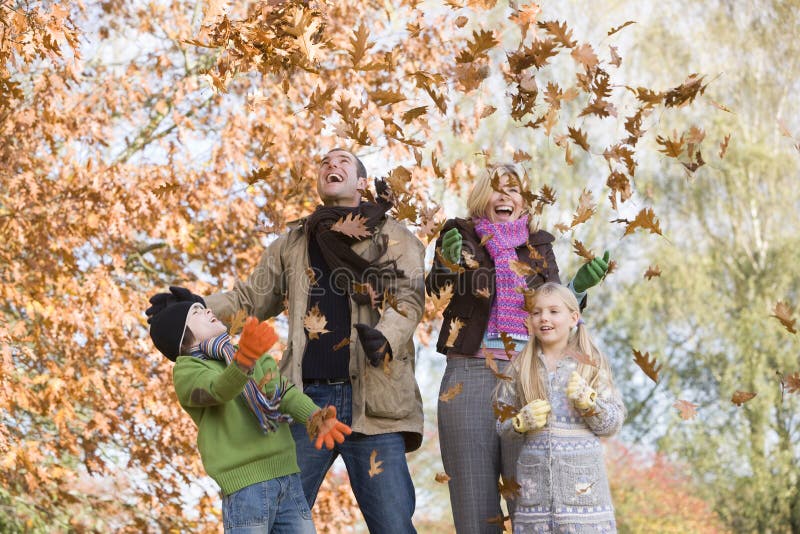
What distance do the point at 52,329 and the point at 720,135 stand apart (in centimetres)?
1115

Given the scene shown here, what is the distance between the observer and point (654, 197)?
597 inches

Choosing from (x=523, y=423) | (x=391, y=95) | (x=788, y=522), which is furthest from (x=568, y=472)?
(x=788, y=522)

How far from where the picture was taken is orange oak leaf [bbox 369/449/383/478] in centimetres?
337

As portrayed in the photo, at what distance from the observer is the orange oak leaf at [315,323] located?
3.47 meters

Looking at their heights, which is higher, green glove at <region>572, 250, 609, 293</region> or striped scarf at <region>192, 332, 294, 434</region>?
green glove at <region>572, 250, 609, 293</region>

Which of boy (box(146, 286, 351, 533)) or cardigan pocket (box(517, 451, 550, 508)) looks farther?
cardigan pocket (box(517, 451, 550, 508))

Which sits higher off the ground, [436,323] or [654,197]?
[654,197]

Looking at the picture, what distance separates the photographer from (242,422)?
10.6 ft

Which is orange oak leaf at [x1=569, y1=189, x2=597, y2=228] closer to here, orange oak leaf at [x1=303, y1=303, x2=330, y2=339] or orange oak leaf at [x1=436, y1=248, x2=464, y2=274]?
orange oak leaf at [x1=436, y1=248, x2=464, y2=274]

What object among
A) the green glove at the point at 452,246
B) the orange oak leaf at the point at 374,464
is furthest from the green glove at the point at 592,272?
the orange oak leaf at the point at 374,464

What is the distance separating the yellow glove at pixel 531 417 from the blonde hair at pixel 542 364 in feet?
0.36

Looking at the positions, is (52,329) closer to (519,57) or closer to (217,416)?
(217,416)

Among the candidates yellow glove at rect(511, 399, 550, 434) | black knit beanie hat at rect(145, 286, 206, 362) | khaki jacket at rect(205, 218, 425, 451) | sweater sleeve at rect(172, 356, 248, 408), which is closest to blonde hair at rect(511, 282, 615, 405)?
yellow glove at rect(511, 399, 550, 434)

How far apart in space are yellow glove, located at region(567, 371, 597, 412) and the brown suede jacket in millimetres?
400
